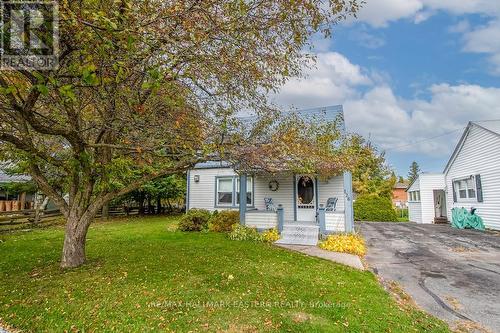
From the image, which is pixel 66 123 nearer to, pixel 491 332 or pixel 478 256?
pixel 491 332

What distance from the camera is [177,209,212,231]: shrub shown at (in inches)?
529

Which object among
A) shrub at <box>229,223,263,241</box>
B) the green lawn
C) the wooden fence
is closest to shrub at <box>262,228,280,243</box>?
shrub at <box>229,223,263,241</box>

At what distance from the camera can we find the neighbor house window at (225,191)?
15203 millimetres

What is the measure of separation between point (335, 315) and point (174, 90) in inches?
192

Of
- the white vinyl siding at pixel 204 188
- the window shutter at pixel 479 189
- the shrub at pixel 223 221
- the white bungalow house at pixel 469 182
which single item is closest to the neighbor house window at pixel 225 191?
the white vinyl siding at pixel 204 188

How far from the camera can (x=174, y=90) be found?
5738mm

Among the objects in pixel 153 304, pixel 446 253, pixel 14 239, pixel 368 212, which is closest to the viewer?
pixel 153 304

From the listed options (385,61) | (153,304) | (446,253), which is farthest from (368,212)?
(153,304)

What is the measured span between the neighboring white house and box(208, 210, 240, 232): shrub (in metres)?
14.1

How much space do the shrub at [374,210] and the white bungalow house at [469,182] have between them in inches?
72.3

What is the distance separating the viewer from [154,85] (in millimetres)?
2910

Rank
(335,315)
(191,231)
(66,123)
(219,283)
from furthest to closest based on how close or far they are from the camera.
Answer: (191,231)
(66,123)
(219,283)
(335,315)

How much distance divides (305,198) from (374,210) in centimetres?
1279

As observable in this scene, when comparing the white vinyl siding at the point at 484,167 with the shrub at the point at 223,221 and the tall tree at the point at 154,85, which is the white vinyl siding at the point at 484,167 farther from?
the shrub at the point at 223,221
